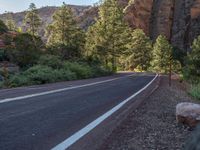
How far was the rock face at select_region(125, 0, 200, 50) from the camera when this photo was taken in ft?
366

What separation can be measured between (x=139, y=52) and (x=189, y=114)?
87.3 meters

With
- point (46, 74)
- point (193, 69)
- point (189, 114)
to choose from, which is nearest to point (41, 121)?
point (189, 114)

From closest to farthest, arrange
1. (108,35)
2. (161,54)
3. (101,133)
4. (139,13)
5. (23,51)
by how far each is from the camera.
A: (101,133) → (23,51) → (108,35) → (161,54) → (139,13)

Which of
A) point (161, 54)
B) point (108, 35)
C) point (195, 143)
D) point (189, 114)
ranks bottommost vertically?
point (161, 54)

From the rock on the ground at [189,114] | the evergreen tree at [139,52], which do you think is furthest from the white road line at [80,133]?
the evergreen tree at [139,52]

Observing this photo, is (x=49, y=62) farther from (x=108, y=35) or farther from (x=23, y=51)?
(x=108, y=35)

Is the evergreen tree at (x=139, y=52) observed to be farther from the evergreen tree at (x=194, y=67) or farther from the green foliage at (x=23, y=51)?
the green foliage at (x=23, y=51)

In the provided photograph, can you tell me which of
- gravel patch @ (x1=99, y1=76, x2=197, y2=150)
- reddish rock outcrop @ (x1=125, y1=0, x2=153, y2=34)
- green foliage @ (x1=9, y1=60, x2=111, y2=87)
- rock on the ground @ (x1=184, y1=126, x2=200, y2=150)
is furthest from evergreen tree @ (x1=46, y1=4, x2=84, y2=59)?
reddish rock outcrop @ (x1=125, y1=0, x2=153, y2=34)

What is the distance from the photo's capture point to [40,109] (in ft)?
32.7

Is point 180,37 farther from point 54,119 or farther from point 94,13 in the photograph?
point 54,119

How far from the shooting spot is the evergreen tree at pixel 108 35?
194 feet

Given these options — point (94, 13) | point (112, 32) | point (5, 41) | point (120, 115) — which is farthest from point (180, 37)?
point (120, 115)

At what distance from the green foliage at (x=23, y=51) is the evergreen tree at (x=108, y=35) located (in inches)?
996

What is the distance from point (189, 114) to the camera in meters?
8.09
